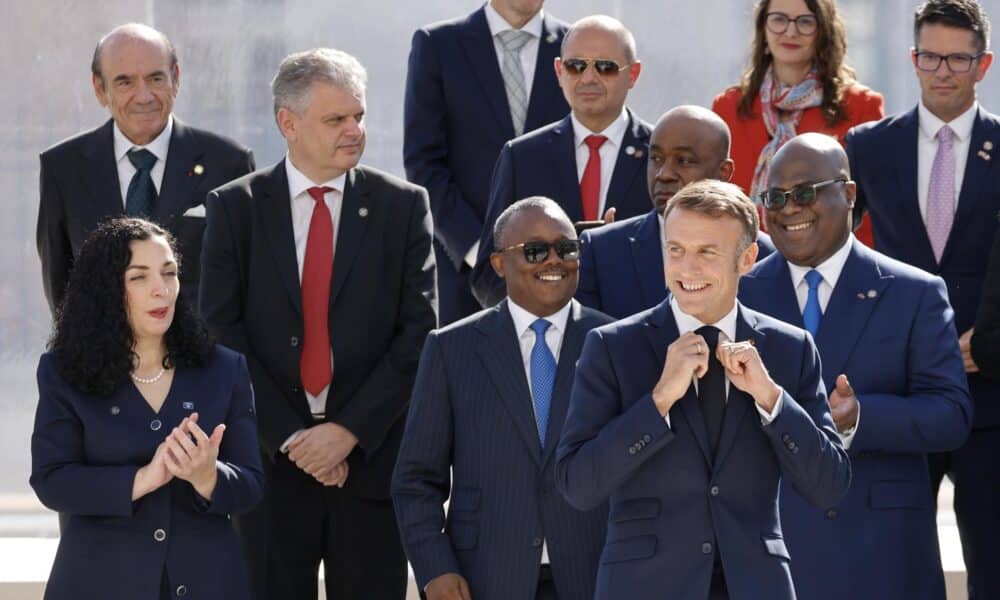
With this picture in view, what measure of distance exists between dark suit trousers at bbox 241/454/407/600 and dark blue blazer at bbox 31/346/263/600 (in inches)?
27.2

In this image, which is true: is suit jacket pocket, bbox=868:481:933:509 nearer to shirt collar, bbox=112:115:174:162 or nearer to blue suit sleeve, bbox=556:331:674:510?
blue suit sleeve, bbox=556:331:674:510

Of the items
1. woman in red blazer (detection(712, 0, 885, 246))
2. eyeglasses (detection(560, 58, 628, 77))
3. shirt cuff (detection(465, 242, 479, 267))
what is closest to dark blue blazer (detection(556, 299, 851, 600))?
eyeglasses (detection(560, 58, 628, 77))

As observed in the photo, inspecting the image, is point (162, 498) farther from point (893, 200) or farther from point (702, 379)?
point (893, 200)

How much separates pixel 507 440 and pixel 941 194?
2001 mm

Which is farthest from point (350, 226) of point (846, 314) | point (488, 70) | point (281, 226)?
point (846, 314)

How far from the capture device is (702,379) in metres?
4.36

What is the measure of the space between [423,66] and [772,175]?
75.5 inches

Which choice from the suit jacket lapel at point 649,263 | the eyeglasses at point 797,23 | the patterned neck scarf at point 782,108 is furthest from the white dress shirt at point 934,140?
the suit jacket lapel at point 649,263

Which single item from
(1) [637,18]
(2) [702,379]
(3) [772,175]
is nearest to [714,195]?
(2) [702,379]

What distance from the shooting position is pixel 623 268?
564 cm

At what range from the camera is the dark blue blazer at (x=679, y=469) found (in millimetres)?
4238

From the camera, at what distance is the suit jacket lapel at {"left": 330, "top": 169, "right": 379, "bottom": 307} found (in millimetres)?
6062

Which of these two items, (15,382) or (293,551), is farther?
(15,382)

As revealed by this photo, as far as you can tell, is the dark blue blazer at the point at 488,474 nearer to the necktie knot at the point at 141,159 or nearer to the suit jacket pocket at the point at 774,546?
the suit jacket pocket at the point at 774,546
